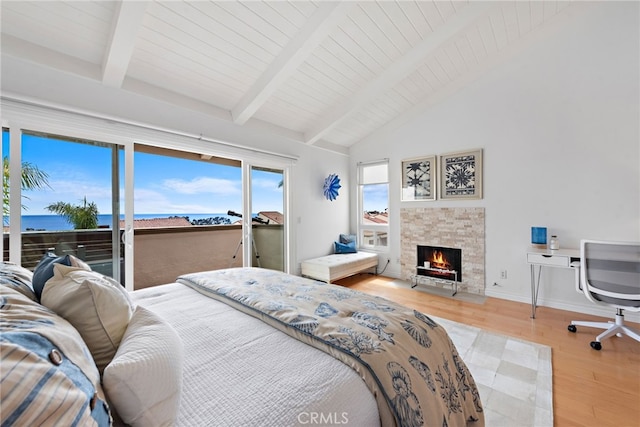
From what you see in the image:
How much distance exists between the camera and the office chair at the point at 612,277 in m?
2.23

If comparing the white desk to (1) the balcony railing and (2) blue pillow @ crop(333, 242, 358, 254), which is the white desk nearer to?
(2) blue pillow @ crop(333, 242, 358, 254)

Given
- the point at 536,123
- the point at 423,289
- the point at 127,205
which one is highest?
the point at 536,123

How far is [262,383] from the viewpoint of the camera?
0.83m

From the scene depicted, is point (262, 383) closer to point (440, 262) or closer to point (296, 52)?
point (296, 52)

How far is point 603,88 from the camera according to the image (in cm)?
294

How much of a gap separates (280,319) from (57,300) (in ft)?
2.54

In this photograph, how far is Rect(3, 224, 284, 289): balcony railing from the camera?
2453 mm

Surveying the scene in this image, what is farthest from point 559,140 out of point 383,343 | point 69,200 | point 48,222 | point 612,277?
point 48,222

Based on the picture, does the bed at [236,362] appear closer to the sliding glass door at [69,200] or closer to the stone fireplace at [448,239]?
the sliding glass door at [69,200]

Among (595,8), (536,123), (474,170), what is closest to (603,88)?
(536,123)

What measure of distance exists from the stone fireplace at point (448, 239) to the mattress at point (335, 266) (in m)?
0.68

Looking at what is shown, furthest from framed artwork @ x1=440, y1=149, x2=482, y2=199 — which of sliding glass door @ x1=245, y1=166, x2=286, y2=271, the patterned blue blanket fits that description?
the patterned blue blanket

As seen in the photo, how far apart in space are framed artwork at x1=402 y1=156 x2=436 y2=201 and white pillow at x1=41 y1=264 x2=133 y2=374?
4123 millimetres

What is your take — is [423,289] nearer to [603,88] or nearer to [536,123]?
[536,123]
